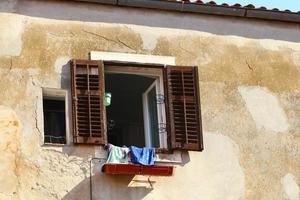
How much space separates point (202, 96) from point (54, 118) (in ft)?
7.93

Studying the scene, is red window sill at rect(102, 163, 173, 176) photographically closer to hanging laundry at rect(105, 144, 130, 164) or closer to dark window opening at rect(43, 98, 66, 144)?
hanging laundry at rect(105, 144, 130, 164)

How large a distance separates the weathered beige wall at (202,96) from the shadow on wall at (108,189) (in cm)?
2

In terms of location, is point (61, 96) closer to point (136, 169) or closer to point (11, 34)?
point (11, 34)

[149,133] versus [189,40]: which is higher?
[189,40]

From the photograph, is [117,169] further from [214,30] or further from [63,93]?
[214,30]

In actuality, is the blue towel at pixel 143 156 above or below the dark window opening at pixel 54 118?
below

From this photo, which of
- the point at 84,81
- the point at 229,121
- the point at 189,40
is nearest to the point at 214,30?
the point at 189,40

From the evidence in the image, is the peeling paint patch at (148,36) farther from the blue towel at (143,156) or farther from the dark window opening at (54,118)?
the blue towel at (143,156)

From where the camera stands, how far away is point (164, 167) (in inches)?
518

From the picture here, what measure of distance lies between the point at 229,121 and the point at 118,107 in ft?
9.53

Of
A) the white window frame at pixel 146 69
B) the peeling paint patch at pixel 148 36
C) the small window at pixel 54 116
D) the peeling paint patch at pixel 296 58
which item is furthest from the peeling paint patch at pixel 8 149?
the peeling paint patch at pixel 296 58

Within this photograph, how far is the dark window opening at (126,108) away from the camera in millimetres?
14805

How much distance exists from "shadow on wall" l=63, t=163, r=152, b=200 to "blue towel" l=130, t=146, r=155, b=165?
0.86 feet

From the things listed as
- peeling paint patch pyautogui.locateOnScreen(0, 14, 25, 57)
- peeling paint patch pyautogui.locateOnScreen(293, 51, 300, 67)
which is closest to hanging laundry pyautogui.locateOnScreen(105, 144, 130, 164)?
peeling paint patch pyautogui.locateOnScreen(0, 14, 25, 57)
